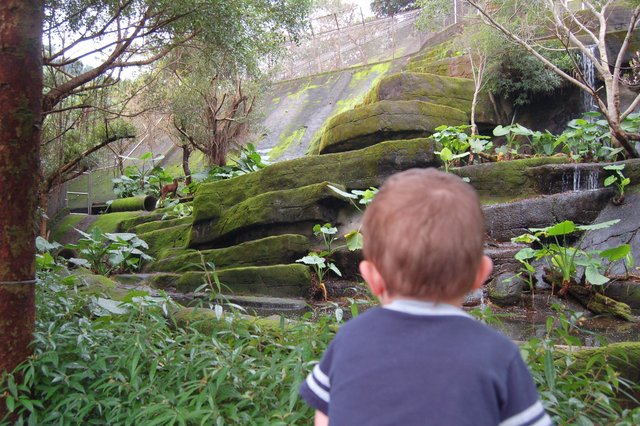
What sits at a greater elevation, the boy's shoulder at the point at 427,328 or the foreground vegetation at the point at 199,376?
the boy's shoulder at the point at 427,328

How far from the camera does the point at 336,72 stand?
22.5 meters

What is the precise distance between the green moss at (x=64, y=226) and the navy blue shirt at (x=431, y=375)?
44.4ft

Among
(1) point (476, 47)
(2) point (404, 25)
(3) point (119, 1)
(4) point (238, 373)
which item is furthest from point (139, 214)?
(2) point (404, 25)

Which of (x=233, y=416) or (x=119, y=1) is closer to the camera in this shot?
(x=233, y=416)

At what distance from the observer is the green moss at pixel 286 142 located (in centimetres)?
1891

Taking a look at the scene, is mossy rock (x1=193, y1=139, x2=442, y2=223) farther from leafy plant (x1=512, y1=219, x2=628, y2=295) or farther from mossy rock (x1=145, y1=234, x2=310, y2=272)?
leafy plant (x1=512, y1=219, x2=628, y2=295)

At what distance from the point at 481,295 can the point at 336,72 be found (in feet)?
58.4

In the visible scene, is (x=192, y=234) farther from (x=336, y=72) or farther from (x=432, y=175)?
(x=336, y=72)

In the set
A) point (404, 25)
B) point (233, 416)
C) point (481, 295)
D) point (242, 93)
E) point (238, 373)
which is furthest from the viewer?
point (404, 25)

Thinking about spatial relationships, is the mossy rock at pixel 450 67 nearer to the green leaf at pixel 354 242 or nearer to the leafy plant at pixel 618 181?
the leafy plant at pixel 618 181

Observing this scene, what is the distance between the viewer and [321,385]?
1.15 metres

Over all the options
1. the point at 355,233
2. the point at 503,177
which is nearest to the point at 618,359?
the point at 355,233

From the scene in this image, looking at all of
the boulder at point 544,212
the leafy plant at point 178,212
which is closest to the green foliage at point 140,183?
the leafy plant at point 178,212

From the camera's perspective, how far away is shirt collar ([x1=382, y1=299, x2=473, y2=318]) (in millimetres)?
1028
